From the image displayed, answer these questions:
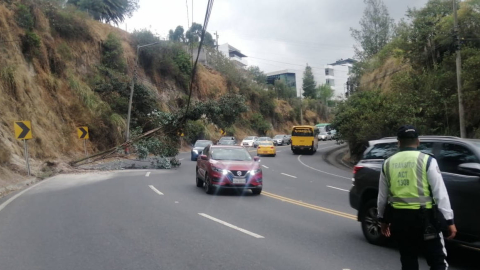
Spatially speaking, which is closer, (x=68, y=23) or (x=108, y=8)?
(x=68, y=23)

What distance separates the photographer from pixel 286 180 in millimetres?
20203

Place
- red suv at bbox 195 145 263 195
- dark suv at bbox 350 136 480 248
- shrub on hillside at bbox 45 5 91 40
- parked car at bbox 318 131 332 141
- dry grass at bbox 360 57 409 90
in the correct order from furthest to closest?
parked car at bbox 318 131 332 141 → shrub on hillside at bbox 45 5 91 40 → dry grass at bbox 360 57 409 90 → red suv at bbox 195 145 263 195 → dark suv at bbox 350 136 480 248

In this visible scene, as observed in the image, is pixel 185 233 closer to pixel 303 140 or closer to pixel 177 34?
pixel 303 140

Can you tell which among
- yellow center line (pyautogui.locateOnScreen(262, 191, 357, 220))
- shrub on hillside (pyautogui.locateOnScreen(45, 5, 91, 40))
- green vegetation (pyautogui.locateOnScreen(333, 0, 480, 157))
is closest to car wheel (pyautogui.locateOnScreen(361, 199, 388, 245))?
yellow center line (pyautogui.locateOnScreen(262, 191, 357, 220))

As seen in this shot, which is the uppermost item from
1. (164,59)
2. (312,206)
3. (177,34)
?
(177,34)

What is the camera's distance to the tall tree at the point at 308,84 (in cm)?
10212

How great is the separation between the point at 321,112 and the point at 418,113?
2993 inches

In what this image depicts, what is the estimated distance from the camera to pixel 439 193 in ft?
14.2

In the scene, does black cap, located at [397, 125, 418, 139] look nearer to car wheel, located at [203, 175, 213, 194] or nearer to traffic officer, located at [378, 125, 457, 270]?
traffic officer, located at [378, 125, 457, 270]

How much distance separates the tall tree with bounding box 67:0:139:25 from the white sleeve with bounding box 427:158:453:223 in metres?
51.2

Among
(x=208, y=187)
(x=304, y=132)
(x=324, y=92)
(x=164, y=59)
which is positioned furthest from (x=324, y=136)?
(x=208, y=187)

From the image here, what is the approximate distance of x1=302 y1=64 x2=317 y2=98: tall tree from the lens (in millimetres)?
102125

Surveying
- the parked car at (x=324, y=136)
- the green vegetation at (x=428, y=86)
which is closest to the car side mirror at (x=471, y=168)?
the green vegetation at (x=428, y=86)

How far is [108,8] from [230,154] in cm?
4367
